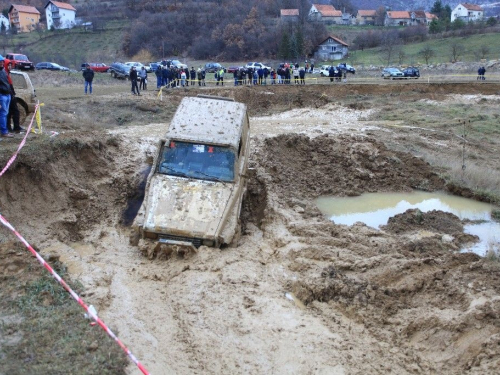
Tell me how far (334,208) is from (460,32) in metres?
65.8

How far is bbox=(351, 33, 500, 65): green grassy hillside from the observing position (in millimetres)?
56188

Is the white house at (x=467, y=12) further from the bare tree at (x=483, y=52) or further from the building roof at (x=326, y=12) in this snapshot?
the bare tree at (x=483, y=52)

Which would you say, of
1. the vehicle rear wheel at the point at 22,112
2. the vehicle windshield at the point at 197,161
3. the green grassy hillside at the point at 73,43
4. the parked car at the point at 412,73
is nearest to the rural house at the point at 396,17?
the green grassy hillside at the point at 73,43

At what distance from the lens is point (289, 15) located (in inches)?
3396

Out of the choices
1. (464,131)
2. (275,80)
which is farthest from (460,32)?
(464,131)

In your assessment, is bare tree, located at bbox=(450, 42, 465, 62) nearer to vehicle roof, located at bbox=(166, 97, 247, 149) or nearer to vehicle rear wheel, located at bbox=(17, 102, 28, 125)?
vehicle roof, located at bbox=(166, 97, 247, 149)

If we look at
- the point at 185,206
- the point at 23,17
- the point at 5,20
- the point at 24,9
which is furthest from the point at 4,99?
the point at 24,9

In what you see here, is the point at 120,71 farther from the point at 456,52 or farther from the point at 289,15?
the point at 289,15

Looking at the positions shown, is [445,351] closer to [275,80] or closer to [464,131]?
[464,131]

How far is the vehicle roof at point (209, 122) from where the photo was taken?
31.9 ft

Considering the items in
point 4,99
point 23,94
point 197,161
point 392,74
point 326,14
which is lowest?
point 392,74

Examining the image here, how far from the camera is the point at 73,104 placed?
19.8 meters

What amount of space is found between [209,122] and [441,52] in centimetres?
5864

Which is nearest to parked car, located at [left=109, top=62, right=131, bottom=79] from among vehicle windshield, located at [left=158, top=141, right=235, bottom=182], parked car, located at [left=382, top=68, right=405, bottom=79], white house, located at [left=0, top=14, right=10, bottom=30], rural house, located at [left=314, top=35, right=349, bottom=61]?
parked car, located at [left=382, top=68, right=405, bottom=79]
